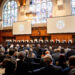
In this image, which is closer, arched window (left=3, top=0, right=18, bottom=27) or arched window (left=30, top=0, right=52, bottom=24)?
arched window (left=30, top=0, right=52, bottom=24)

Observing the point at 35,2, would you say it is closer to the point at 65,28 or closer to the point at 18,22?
the point at 18,22

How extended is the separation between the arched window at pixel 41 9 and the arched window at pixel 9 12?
9.56 ft

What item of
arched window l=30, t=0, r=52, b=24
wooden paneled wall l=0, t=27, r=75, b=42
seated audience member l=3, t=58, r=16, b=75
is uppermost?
arched window l=30, t=0, r=52, b=24

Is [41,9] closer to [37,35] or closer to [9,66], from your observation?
[37,35]

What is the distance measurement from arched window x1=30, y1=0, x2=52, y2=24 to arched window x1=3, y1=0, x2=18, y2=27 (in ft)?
9.56

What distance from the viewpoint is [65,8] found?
541 inches

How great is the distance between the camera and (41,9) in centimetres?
1562

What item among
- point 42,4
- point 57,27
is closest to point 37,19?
point 42,4

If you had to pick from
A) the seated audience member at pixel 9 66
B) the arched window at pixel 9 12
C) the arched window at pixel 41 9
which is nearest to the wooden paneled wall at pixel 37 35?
the arched window at pixel 41 9

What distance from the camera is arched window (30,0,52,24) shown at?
15207 millimetres

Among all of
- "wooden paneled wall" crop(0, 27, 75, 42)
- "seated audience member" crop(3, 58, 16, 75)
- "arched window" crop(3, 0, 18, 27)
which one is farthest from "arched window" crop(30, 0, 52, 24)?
"seated audience member" crop(3, 58, 16, 75)

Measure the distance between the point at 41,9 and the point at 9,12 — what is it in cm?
513

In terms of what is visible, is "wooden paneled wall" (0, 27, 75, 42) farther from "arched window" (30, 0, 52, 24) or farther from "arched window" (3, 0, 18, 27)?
"arched window" (3, 0, 18, 27)

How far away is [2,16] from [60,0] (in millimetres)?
9082
